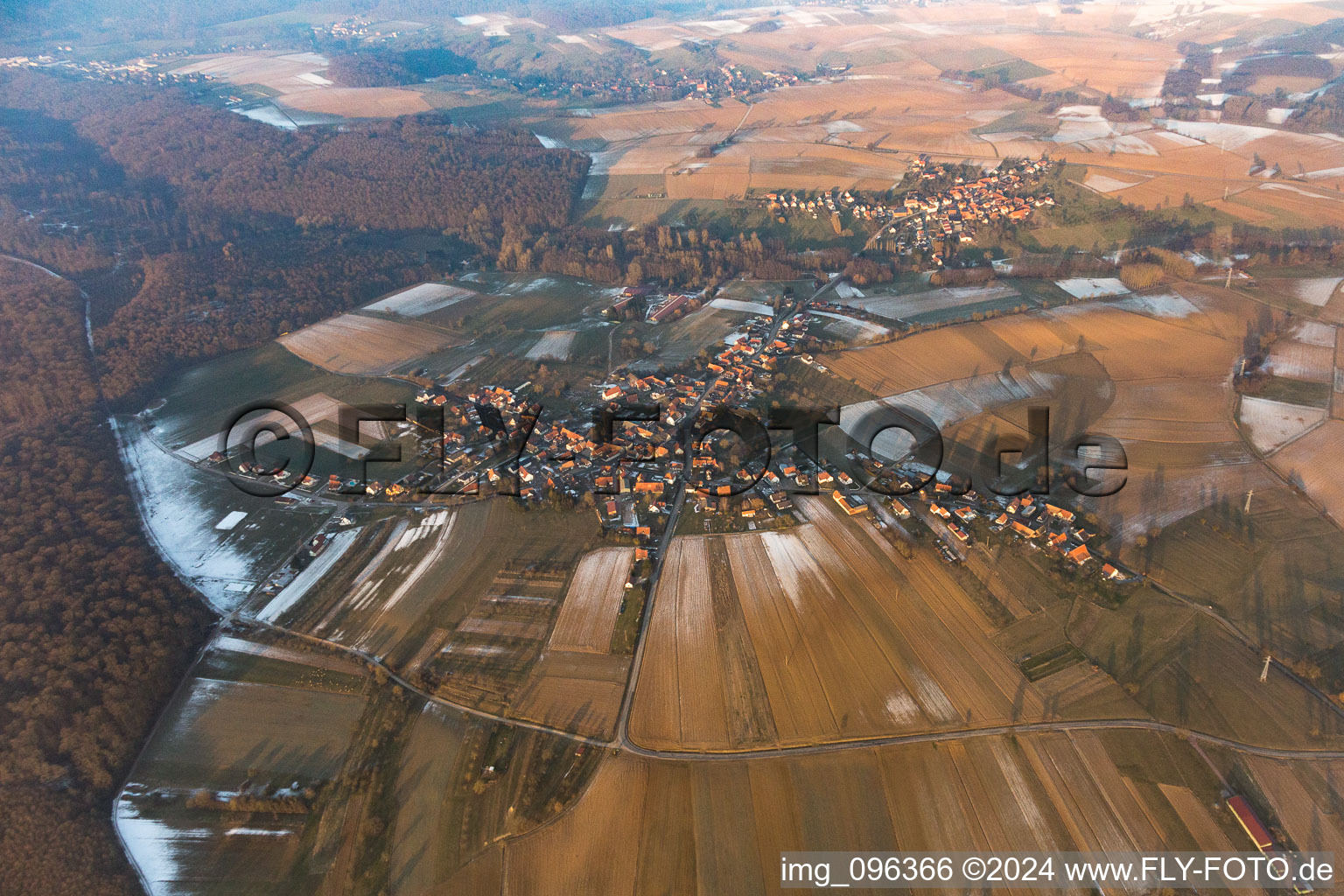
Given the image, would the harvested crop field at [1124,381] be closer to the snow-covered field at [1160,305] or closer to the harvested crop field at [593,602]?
the snow-covered field at [1160,305]

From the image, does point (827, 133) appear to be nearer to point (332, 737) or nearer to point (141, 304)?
point (141, 304)

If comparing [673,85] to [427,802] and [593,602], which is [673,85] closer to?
[593,602]

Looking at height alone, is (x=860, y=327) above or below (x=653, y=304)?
below

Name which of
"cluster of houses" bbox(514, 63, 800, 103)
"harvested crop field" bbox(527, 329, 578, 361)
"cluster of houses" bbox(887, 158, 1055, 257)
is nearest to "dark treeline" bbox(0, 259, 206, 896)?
"harvested crop field" bbox(527, 329, 578, 361)

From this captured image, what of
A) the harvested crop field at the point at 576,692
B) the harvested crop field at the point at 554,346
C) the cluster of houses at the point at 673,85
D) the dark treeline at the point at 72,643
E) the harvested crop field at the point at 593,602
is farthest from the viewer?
the cluster of houses at the point at 673,85

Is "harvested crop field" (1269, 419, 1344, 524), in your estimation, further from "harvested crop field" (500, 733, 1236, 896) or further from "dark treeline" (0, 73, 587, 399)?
"dark treeline" (0, 73, 587, 399)

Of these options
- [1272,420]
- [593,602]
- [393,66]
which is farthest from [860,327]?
[393,66]

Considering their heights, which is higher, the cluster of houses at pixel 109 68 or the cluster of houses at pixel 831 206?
the cluster of houses at pixel 109 68

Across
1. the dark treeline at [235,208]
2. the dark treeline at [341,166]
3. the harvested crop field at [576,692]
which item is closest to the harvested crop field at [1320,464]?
the harvested crop field at [576,692]
